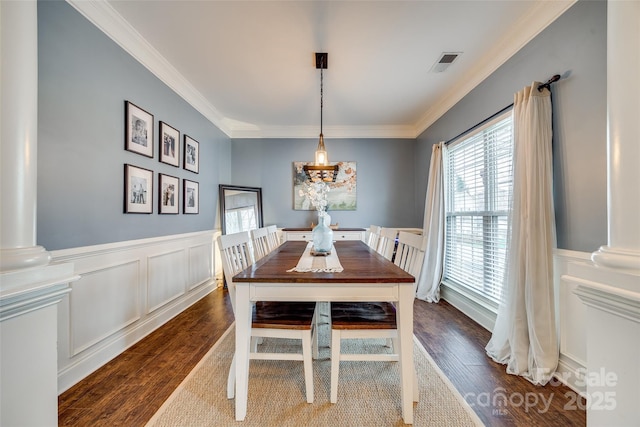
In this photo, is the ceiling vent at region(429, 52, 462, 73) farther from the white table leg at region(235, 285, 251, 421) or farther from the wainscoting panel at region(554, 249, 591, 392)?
the white table leg at region(235, 285, 251, 421)

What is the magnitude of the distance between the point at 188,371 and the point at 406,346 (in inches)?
61.3

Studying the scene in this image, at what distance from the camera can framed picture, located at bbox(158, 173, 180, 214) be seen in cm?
259

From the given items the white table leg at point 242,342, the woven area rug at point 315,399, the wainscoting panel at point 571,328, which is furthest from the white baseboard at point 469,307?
the white table leg at point 242,342

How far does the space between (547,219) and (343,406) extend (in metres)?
1.82

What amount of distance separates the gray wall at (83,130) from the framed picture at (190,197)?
0.55m

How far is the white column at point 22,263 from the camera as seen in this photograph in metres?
0.78

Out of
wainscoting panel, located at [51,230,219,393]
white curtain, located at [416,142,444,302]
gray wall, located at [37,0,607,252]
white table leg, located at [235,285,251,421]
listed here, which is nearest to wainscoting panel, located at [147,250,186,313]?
wainscoting panel, located at [51,230,219,393]

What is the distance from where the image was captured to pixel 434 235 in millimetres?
3398

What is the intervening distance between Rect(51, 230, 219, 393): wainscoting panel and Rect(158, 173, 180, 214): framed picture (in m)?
0.31

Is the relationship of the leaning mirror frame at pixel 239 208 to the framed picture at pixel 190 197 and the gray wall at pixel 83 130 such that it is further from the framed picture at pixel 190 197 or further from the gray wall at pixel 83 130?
the gray wall at pixel 83 130

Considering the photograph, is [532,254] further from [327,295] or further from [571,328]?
[327,295]

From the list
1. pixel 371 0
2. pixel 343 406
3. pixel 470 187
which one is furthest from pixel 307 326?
pixel 470 187

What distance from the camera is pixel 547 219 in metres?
1.74

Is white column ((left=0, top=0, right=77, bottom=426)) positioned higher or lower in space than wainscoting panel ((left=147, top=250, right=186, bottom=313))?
higher
